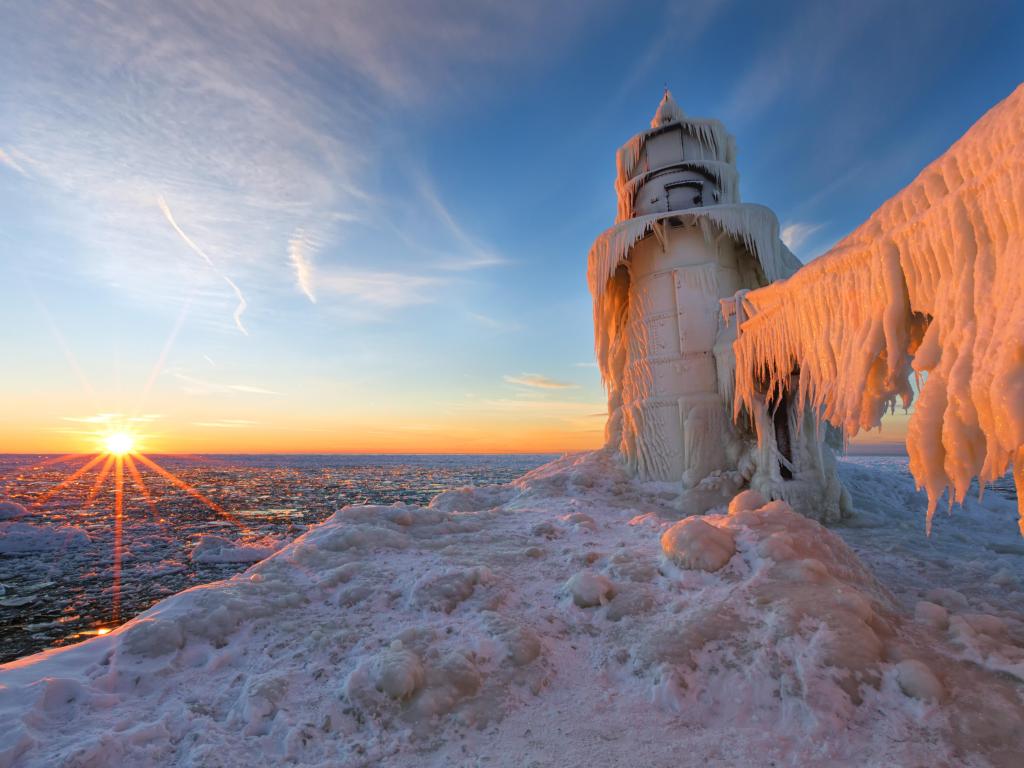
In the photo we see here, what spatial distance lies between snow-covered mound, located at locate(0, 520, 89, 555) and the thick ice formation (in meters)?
16.3

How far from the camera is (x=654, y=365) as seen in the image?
40.4ft

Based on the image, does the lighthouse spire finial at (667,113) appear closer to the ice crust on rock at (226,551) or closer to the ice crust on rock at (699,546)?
the ice crust on rock at (699,546)

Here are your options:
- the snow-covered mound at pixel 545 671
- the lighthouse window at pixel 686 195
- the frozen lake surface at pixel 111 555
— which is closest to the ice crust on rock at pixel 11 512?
the frozen lake surface at pixel 111 555

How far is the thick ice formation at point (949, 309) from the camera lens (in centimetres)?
283

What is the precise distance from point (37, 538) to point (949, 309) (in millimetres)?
18373

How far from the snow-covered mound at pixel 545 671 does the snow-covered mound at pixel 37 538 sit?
431 inches

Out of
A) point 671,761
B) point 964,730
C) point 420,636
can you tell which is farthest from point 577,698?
point 964,730

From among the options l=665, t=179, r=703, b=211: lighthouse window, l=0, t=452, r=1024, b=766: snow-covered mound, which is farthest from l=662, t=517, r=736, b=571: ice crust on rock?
l=665, t=179, r=703, b=211: lighthouse window

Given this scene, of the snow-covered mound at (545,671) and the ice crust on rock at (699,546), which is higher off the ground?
the ice crust on rock at (699,546)

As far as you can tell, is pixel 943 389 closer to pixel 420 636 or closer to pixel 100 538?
pixel 420 636

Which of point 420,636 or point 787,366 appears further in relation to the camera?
point 787,366

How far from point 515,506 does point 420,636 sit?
19.2ft

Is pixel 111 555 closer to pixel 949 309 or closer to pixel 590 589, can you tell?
pixel 590 589

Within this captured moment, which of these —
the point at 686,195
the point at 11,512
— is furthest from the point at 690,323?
the point at 11,512
